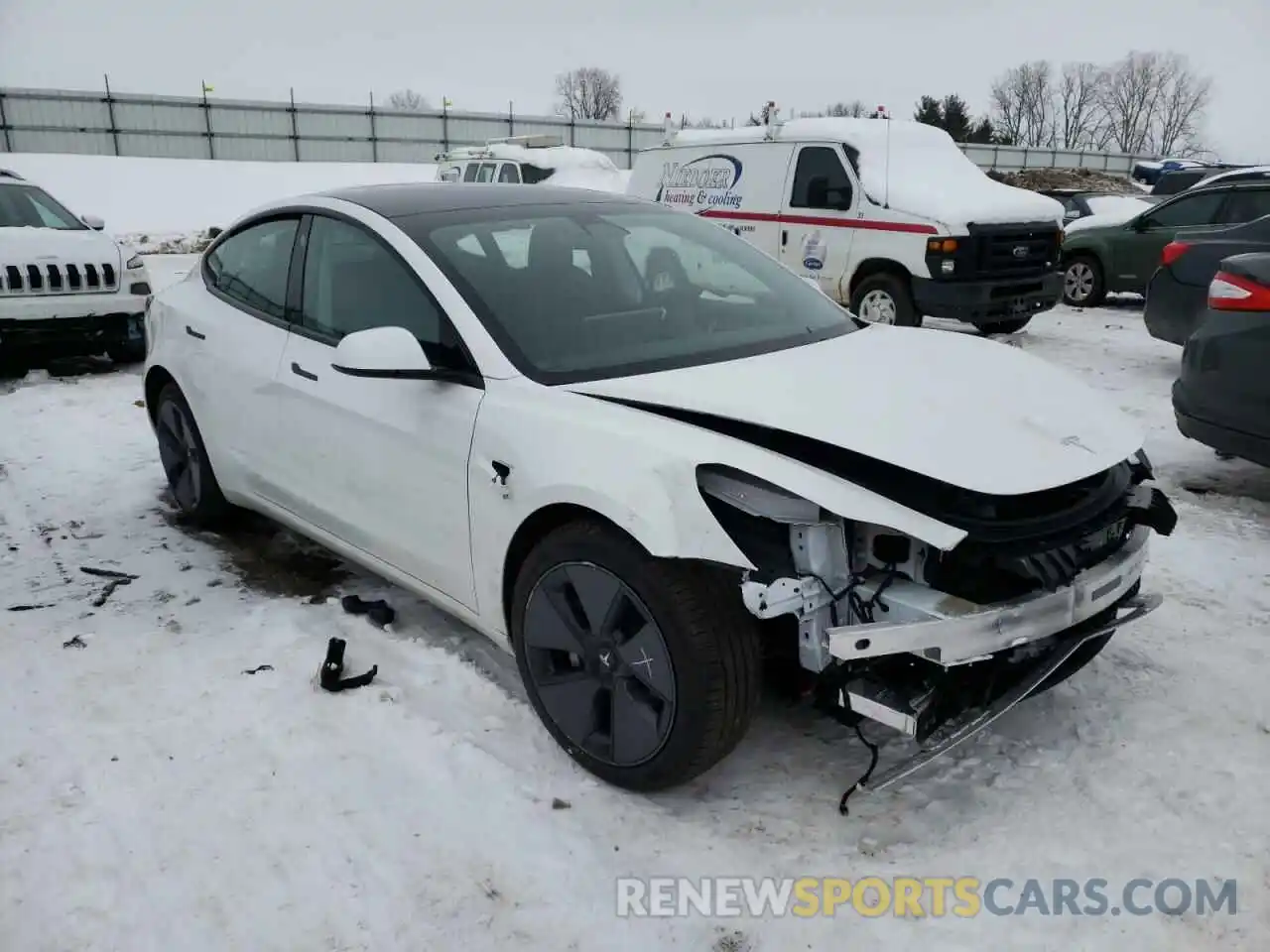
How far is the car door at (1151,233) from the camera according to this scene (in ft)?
34.9

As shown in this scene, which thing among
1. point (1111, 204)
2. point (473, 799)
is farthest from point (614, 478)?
point (1111, 204)

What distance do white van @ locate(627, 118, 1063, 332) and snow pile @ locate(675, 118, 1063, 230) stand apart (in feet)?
0.05

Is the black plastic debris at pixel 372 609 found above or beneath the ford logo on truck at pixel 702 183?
beneath

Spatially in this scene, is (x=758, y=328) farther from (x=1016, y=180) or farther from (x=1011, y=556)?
(x=1016, y=180)

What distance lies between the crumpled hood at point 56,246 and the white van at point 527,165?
9197mm

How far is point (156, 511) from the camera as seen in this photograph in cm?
507

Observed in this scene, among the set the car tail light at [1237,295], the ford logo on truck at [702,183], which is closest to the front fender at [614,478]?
the car tail light at [1237,295]

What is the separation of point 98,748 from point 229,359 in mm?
1770

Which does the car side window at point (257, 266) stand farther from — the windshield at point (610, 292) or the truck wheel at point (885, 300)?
the truck wheel at point (885, 300)

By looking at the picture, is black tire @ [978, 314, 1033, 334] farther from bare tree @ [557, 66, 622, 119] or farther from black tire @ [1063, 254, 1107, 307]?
bare tree @ [557, 66, 622, 119]

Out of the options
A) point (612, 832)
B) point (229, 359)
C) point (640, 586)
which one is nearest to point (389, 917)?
point (612, 832)

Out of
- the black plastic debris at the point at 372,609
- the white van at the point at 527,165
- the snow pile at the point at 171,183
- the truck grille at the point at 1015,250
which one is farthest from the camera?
the snow pile at the point at 171,183

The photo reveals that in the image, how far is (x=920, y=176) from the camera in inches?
381

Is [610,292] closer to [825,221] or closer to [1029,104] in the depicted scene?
[825,221]
